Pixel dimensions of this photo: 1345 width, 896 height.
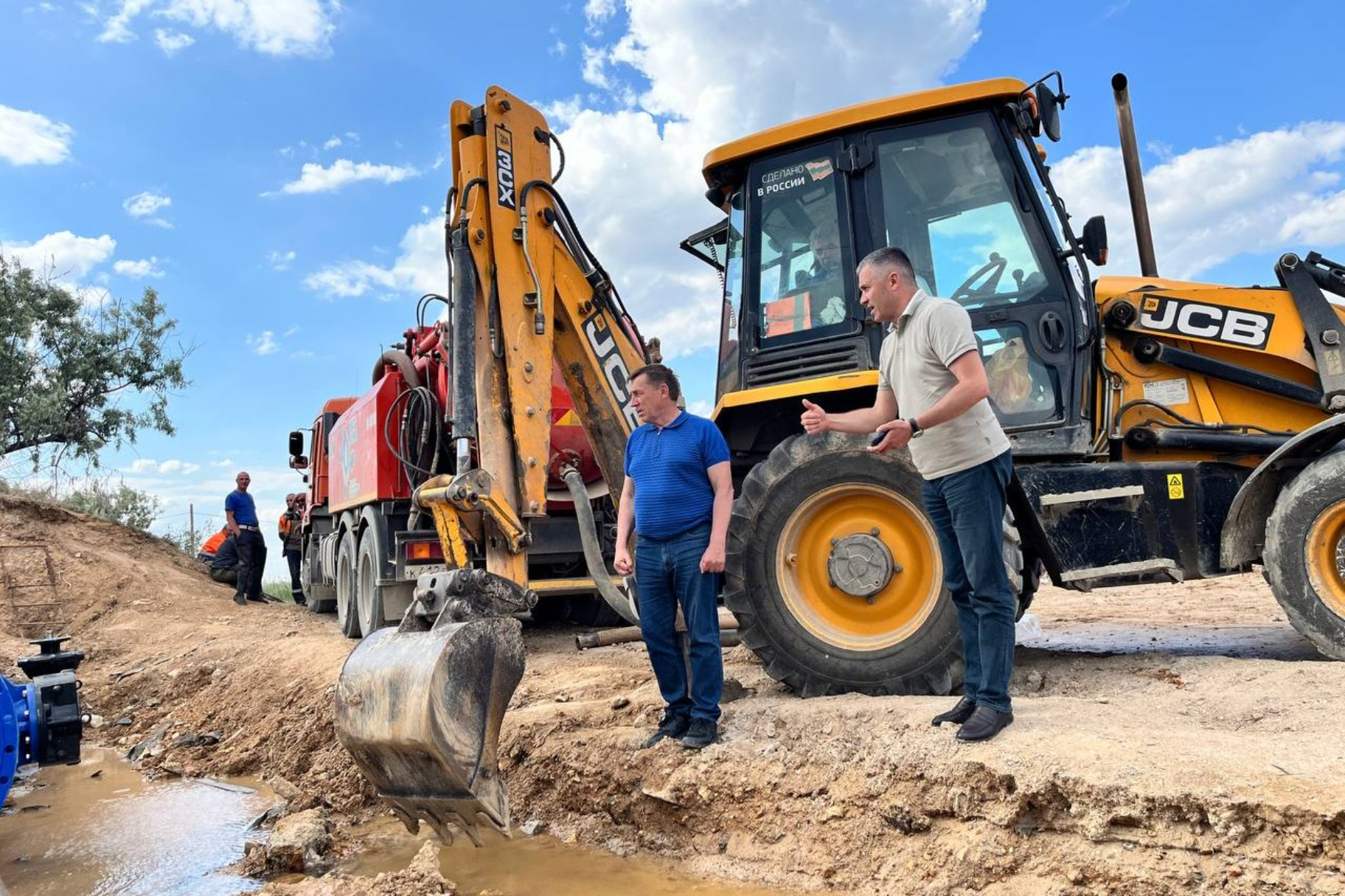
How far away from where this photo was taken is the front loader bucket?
3281 millimetres

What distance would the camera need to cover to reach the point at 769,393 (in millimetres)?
5094

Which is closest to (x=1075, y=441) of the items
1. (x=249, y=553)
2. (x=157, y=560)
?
(x=249, y=553)

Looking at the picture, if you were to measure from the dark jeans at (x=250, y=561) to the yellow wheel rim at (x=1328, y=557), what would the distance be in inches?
500

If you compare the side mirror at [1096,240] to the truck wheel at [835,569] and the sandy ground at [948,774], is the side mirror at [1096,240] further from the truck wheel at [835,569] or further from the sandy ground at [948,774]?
the sandy ground at [948,774]

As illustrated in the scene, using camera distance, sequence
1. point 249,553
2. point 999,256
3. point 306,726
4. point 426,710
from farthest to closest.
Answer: point 249,553
point 306,726
point 999,256
point 426,710

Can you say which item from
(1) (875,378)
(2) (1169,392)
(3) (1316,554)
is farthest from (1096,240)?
(3) (1316,554)

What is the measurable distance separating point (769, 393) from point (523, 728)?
2048mm

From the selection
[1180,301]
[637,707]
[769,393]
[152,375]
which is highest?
[152,375]

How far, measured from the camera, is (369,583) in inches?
346

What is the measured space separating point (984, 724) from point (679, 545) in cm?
137

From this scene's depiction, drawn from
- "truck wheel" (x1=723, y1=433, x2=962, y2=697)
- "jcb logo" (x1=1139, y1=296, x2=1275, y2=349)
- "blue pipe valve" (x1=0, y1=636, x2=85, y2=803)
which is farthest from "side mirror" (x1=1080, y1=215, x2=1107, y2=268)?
"blue pipe valve" (x1=0, y1=636, x2=85, y2=803)

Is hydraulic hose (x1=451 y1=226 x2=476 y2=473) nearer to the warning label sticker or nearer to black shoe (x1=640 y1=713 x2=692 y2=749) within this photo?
black shoe (x1=640 y1=713 x2=692 y2=749)

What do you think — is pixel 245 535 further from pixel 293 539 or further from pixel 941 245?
pixel 941 245

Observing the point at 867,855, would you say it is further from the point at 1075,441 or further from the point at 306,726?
the point at 306,726
